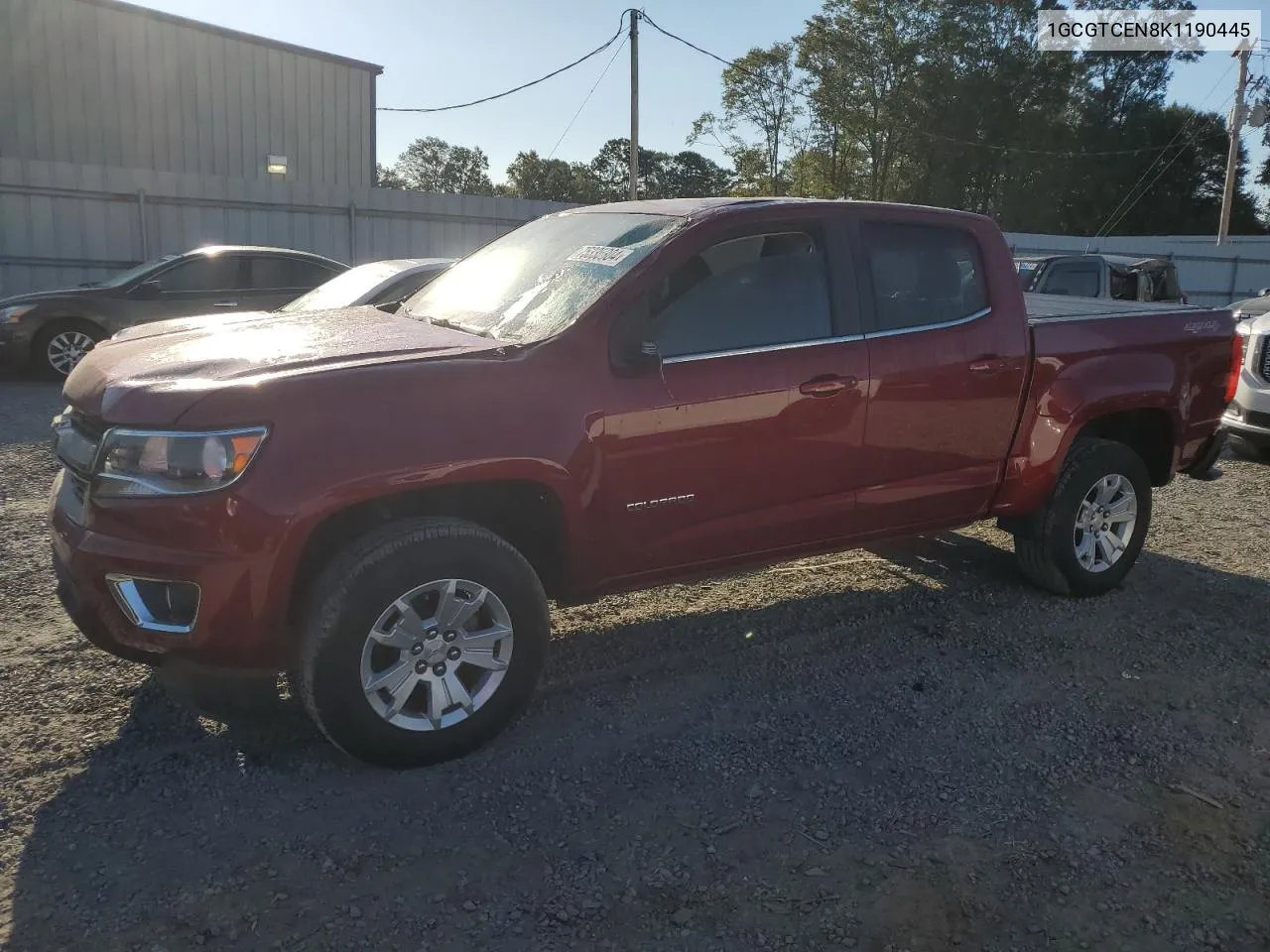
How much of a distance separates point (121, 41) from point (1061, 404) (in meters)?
19.6

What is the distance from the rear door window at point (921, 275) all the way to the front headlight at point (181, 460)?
2.56 m

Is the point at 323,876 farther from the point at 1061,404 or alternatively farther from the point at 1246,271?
the point at 1246,271

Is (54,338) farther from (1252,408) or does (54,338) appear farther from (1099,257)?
(1099,257)

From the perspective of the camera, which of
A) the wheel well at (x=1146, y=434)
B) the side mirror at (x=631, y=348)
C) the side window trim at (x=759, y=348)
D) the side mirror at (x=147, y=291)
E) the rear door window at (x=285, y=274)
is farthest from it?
the rear door window at (x=285, y=274)

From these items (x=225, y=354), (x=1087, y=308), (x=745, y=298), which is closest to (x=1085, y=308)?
(x=1087, y=308)

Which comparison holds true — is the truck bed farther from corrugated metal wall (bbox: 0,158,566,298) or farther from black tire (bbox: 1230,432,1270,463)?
corrugated metal wall (bbox: 0,158,566,298)

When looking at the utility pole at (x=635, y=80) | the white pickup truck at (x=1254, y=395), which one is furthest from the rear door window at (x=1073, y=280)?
the utility pole at (x=635, y=80)

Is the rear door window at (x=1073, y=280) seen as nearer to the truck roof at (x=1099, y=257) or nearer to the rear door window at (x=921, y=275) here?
the truck roof at (x=1099, y=257)

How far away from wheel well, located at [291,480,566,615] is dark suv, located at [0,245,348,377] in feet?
28.5

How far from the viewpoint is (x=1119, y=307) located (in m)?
5.43

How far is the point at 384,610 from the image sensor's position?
3.19 meters

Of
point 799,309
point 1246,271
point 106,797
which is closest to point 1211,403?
point 799,309

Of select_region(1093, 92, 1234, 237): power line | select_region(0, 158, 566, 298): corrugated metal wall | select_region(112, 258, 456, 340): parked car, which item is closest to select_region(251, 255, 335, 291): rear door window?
select_region(112, 258, 456, 340): parked car

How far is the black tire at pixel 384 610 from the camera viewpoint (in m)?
3.13
